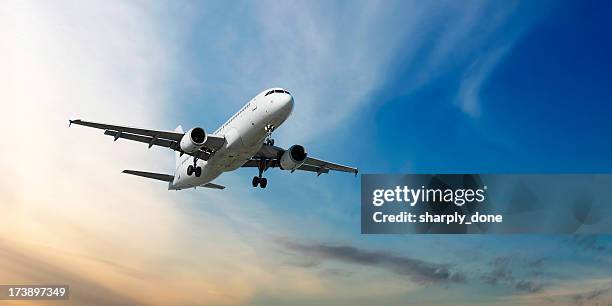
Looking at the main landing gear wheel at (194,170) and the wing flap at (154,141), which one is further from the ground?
the wing flap at (154,141)

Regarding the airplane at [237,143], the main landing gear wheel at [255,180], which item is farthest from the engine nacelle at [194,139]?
the main landing gear wheel at [255,180]

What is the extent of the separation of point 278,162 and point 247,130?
7857 mm

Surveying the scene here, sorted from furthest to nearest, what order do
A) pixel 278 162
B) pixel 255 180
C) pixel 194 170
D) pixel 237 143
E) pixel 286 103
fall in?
pixel 255 180
pixel 278 162
pixel 194 170
pixel 237 143
pixel 286 103

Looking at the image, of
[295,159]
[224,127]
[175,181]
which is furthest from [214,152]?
[175,181]

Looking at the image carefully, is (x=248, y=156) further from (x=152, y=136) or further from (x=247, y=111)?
(x=152, y=136)

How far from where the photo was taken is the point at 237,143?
45.3 m

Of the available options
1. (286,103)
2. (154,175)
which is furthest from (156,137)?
(154,175)

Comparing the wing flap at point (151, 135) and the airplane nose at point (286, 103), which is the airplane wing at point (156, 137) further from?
the airplane nose at point (286, 103)

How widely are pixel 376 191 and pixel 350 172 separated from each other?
41.8 ft

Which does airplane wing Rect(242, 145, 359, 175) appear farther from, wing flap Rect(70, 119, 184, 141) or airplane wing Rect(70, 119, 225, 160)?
wing flap Rect(70, 119, 184, 141)

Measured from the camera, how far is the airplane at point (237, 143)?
1710 inches

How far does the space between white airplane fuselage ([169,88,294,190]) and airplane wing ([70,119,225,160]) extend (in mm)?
525

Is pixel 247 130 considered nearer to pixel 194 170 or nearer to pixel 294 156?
pixel 294 156

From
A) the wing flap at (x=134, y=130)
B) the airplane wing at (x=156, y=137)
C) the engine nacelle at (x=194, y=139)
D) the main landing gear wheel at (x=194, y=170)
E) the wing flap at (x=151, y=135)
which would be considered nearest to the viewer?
the wing flap at (x=134, y=130)
